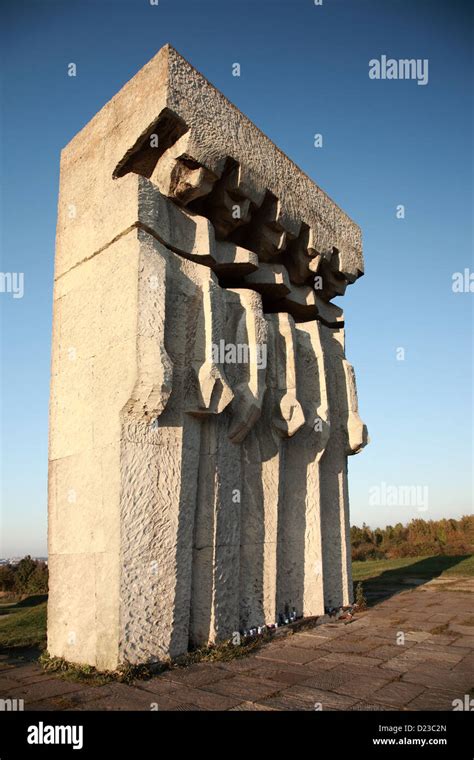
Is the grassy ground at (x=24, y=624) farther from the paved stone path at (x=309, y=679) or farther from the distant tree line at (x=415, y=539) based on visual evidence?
the distant tree line at (x=415, y=539)

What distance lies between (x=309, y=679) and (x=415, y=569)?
769 cm

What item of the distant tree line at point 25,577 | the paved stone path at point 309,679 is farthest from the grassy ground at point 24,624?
the paved stone path at point 309,679

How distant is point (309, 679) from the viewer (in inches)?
151

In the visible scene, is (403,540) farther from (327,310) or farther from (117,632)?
(117,632)

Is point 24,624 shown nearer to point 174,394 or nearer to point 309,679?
point 174,394

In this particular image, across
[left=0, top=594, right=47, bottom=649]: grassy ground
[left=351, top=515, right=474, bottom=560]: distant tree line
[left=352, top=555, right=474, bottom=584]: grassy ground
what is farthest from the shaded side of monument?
[left=351, top=515, right=474, bottom=560]: distant tree line

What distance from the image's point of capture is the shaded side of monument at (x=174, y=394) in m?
4.10

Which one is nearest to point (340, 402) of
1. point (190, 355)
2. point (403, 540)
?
point (190, 355)

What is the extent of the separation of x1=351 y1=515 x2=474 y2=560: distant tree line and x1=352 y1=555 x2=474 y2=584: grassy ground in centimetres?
150

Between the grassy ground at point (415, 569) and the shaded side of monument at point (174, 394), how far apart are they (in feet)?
13.1

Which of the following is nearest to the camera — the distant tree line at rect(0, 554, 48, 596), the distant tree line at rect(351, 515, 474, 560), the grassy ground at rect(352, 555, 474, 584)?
the distant tree line at rect(0, 554, 48, 596)

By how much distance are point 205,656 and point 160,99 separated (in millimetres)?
4296

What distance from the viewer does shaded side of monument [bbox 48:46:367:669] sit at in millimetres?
4098

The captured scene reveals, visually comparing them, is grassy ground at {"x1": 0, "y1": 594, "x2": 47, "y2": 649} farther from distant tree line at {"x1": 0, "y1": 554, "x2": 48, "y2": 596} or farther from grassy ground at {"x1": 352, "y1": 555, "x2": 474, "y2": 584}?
grassy ground at {"x1": 352, "y1": 555, "x2": 474, "y2": 584}
